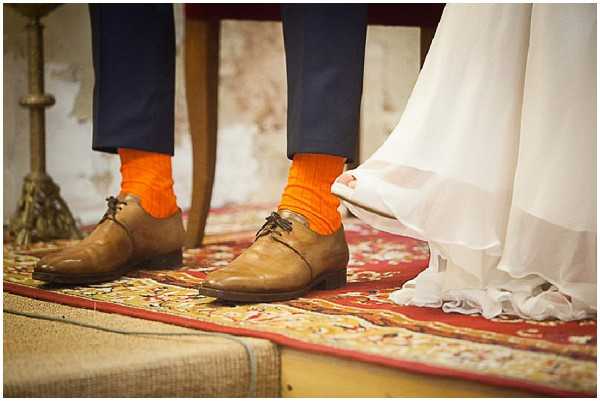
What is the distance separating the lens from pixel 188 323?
0.85m

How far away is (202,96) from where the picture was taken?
1632 mm

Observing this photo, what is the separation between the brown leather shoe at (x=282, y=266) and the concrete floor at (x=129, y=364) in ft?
0.38

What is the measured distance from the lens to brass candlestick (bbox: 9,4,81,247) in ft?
5.67

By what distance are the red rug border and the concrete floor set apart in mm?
19

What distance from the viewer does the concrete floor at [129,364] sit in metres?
0.70

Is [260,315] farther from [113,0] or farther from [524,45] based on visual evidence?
[113,0]

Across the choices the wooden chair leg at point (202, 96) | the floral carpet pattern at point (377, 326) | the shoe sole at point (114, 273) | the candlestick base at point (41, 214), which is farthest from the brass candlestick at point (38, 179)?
the shoe sole at point (114, 273)

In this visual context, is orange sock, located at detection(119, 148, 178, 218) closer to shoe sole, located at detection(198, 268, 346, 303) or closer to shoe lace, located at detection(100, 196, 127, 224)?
shoe lace, located at detection(100, 196, 127, 224)

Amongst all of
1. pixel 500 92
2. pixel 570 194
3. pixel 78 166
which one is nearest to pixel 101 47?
pixel 500 92

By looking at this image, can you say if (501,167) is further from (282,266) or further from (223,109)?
(223,109)

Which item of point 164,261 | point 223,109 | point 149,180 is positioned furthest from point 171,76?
point 223,109

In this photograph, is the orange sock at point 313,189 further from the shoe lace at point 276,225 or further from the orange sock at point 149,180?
→ the orange sock at point 149,180

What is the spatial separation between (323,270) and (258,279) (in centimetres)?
12

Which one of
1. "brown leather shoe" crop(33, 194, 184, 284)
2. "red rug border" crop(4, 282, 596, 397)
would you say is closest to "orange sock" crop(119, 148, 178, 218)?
"brown leather shoe" crop(33, 194, 184, 284)
